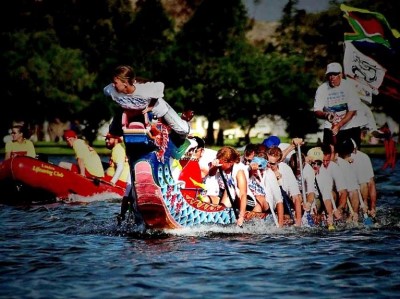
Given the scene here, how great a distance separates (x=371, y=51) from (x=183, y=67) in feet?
139

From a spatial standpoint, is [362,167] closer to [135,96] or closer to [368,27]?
[368,27]

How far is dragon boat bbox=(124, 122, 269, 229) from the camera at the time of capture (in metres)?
12.1

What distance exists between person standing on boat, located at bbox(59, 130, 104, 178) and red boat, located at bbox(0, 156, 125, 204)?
15.3 inches

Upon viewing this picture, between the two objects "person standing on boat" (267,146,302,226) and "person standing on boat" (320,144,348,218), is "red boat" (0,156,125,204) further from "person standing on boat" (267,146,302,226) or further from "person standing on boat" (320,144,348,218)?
"person standing on boat" (267,146,302,226)

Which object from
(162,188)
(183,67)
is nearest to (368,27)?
(162,188)

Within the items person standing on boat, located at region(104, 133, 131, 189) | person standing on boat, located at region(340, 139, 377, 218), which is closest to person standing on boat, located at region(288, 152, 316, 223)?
person standing on boat, located at region(340, 139, 377, 218)

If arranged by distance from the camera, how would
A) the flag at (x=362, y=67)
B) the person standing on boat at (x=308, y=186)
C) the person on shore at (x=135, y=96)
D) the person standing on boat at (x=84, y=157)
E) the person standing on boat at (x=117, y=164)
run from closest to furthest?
the person on shore at (x=135, y=96), the person standing on boat at (x=308, y=186), the flag at (x=362, y=67), the person standing on boat at (x=117, y=164), the person standing on boat at (x=84, y=157)

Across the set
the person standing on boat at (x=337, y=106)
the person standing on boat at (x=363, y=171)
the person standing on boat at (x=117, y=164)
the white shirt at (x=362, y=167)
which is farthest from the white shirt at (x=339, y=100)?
the person standing on boat at (x=117, y=164)

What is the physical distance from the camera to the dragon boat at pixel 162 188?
39.7ft

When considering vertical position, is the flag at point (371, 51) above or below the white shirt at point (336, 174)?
above

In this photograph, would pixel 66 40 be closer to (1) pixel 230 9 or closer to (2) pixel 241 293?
(1) pixel 230 9

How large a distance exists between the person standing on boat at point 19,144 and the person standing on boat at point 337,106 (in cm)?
832

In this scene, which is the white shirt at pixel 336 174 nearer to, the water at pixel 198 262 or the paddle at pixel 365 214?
the paddle at pixel 365 214

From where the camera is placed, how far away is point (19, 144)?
20797mm
